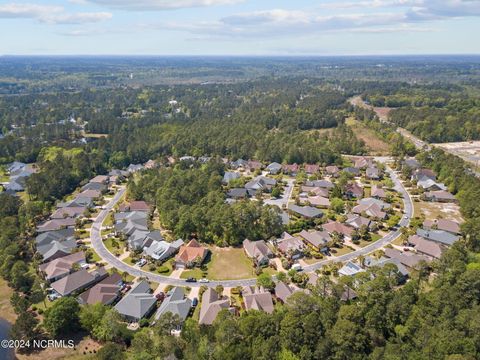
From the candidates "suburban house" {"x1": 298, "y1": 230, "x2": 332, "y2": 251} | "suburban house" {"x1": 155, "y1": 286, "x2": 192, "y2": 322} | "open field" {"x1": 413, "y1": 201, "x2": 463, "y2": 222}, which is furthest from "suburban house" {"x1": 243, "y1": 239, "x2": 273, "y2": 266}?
"open field" {"x1": 413, "y1": 201, "x2": 463, "y2": 222}

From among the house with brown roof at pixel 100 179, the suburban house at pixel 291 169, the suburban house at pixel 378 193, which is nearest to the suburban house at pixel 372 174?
the suburban house at pixel 378 193

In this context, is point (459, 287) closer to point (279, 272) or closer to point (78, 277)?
point (279, 272)

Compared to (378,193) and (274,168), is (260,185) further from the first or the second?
(378,193)

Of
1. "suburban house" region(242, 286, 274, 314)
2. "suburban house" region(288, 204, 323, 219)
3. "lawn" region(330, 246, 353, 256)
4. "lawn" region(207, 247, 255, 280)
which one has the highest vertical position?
"suburban house" region(288, 204, 323, 219)

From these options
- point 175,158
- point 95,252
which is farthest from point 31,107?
point 95,252

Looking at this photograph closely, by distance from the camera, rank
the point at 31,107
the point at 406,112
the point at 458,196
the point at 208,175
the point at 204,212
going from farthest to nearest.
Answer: the point at 31,107, the point at 406,112, the point at 208,175, the point at 458,196, the point at 204,212

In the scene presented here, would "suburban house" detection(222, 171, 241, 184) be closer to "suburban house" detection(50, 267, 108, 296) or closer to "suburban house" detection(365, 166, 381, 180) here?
"suburban house" detection(365, 166, 381, 180)
